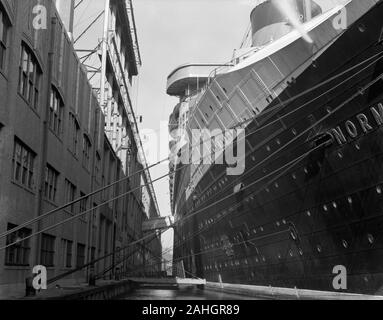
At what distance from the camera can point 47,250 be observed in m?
18.2

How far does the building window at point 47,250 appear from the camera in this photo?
57.5 ft

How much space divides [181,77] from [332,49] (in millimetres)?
18566

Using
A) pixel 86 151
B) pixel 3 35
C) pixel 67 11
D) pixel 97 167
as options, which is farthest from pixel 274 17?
pixel 97 167

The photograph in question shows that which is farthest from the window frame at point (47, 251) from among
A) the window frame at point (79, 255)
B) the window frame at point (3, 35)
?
the window frame at point (3, 35)

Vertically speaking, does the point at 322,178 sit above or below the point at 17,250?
above

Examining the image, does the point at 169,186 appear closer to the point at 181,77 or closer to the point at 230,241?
the point at 181,77

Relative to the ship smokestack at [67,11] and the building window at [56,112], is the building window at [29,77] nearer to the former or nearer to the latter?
the building window at [56,112]

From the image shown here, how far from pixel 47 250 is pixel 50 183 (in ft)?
8.07

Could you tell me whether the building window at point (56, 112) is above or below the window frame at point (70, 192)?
above

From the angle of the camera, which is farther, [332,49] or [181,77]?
[181,77]

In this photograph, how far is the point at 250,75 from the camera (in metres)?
16.5

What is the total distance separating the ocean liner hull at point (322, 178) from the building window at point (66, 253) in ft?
25.2

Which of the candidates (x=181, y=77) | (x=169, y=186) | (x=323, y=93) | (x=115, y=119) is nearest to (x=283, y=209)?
(x=323, y=93)

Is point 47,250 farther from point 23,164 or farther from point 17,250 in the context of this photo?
point 23,164
